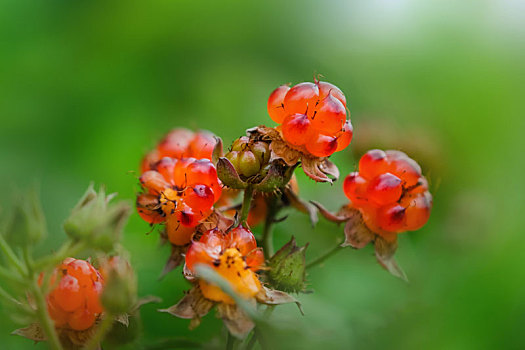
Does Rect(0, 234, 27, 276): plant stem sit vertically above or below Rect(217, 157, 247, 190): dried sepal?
below

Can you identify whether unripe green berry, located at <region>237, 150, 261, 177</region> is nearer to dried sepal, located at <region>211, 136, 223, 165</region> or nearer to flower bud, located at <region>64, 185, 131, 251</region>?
dried sepal, located at <region>211, 136, 223, 165</region>

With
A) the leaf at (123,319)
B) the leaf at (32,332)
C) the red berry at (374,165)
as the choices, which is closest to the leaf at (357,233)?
the red berry at (374,165)

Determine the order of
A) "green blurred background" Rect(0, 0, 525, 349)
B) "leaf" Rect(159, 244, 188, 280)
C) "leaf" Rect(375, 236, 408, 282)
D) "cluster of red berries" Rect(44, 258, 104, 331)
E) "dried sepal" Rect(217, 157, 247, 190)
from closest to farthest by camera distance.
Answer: "cluster of red berries" Rect(44, 258, 104, 331) → "dried sepal" Rect(217, 157, 247, 190) → "leaf" Rect(159, 244, 188, 280) → "leaf" Rect(375, 236, 408, 282) → "green blurred background" Rect(0, 0, 525, 349)

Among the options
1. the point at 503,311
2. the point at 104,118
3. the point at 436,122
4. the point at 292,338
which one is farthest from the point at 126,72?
the point at 292,338

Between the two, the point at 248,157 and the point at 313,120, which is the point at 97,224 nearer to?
the point at 248,157

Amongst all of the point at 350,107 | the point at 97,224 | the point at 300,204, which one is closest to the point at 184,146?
the point at 300,204

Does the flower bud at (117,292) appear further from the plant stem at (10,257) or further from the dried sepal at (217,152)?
the dried sepal at (217,152)

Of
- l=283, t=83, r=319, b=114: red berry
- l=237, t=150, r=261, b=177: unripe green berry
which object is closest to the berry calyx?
l=237, t=150, r=261, b=177: unripe green berry
